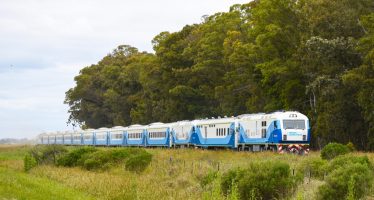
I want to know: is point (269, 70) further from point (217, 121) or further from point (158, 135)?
point (158, 135)

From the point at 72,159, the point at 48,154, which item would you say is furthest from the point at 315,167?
the point at 48,154

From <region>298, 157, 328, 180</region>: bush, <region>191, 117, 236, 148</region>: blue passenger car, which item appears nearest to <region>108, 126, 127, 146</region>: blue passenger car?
<region>191, 117, 236, 148</region>: blue passenger car

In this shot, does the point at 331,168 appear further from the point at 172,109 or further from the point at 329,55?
the point at 172,109

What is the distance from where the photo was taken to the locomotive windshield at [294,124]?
133 ft

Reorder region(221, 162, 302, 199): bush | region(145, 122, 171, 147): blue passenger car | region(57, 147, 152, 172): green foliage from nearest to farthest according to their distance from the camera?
region(221, 162, 302, 199): bush, region(57, 147, 152, 172): green foliage, region(145, 122, 171, 147): blue passenger car

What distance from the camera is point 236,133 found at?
46.2m

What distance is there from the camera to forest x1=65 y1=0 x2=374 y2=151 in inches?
1688

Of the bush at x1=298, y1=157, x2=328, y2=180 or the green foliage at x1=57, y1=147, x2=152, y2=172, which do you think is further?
the green foliage at x1=57, y1=147, x2=152, y2=172

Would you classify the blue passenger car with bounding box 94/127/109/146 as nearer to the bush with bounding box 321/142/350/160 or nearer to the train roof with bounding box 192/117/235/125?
the train roof with bounding box 192/117/235/125

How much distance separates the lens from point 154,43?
8794 centimetres

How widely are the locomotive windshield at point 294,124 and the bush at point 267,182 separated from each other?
19.3 metres

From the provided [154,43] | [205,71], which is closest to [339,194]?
[205,71]

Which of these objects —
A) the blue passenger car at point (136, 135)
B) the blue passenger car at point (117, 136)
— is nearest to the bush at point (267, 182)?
the blue passenger car at point (136, 135)

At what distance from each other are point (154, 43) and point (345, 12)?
46.4 meters
